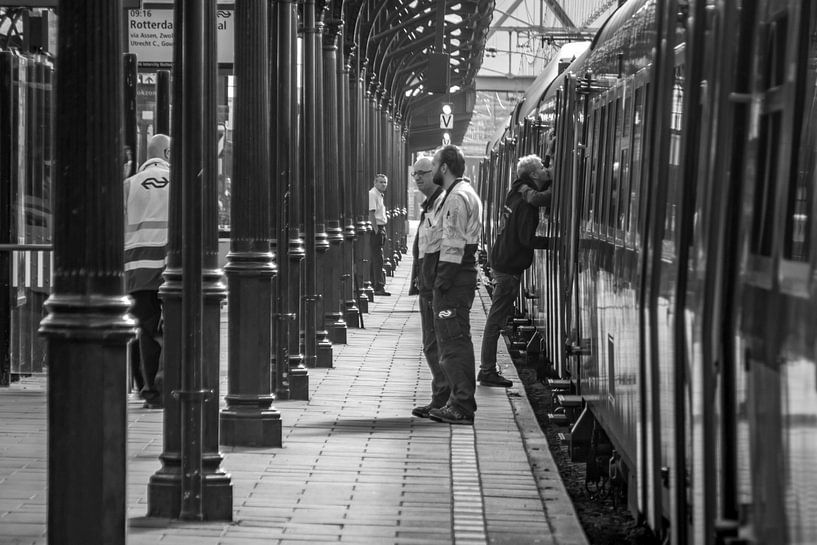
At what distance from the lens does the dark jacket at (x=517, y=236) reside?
1300 centimetres

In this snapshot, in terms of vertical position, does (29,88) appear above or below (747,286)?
above

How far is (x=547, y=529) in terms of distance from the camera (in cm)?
730

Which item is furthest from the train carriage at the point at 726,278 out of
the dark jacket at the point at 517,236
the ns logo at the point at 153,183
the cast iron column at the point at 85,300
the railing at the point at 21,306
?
the railing at the point at 21,306

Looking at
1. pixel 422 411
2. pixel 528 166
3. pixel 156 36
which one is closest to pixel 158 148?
pixel 422 411

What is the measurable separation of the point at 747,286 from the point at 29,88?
9.11m

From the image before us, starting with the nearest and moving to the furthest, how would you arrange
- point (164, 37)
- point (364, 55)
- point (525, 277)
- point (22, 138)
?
point (22, 138) → point (164, 37) → point (525, 277) → point (364, 55)

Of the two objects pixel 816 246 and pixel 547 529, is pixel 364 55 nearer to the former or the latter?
pixel 547 529

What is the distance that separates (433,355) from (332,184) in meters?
5.71

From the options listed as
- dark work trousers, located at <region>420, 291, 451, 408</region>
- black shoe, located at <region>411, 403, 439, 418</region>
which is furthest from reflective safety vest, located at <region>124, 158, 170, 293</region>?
black shoe, located at <region>411, 403, 439, 418</region>

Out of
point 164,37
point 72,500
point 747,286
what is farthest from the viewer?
point 164,37

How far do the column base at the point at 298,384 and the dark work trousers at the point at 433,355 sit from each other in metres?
1.13

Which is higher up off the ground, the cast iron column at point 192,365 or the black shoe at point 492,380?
the cast iron column at point 192,365

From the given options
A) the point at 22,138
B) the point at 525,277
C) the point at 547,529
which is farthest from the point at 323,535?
the point at 525,277

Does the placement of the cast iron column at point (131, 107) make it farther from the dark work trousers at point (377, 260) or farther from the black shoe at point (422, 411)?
the dark work trousers at point (377, 260)
